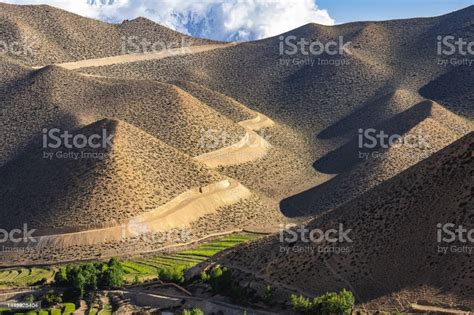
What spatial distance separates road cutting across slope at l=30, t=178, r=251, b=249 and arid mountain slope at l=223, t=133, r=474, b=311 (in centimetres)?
2797

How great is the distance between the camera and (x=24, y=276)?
75.7m

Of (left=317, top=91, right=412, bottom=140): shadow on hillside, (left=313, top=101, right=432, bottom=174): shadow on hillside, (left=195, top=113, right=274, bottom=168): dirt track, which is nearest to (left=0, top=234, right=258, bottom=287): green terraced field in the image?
(left=195, top=113, right=274, bottom=168): dirt track

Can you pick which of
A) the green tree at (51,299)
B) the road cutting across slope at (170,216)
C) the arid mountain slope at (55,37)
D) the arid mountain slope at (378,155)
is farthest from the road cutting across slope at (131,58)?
the green tree at (51,299)

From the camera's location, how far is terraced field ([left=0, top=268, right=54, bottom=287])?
72438mm

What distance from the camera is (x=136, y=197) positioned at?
90.8 meters

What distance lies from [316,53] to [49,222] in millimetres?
116024

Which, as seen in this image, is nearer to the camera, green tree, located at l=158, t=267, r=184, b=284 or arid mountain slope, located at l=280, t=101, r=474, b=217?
green tree, located at l=158, t=267, r=184, b=284

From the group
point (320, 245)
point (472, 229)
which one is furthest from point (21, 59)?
point (472, 229)

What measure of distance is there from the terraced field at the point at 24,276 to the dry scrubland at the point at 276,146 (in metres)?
3.33

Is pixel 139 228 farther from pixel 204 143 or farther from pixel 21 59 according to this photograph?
pixel 21 59

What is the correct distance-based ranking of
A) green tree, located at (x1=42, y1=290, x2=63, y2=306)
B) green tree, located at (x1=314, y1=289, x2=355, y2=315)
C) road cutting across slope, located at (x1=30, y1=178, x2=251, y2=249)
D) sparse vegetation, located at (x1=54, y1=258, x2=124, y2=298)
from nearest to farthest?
green tree, located at (x1=314, y1=289, x2=355, y2=315), green tree, located at (x1=42, y1=290, x2=63, y2=306), sparse vegetation, located at (x1=54, y1=258, x2=124, y2=298), road cutting across slope, located at (x1=30, y1=178, x2=251, y2=249)

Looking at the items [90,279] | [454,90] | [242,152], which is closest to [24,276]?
[90,279]

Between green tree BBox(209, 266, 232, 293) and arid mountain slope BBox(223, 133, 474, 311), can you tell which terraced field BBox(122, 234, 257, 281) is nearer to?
green tree BBox(209, 266, 232, 293)

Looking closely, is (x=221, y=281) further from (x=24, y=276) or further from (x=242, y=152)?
(x=242, y=152)
